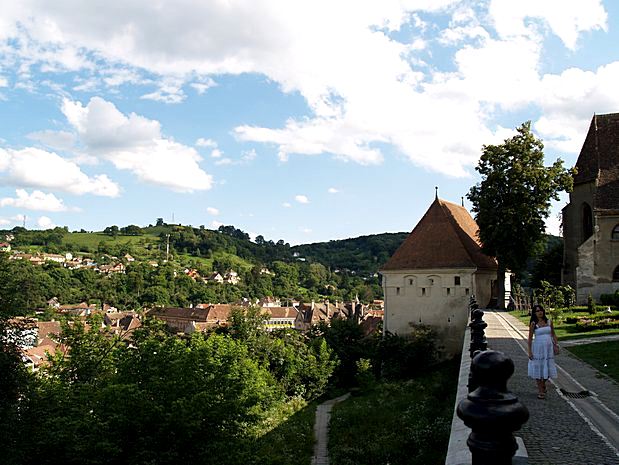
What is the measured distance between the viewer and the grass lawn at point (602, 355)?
13.0m

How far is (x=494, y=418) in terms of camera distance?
96.2 inches

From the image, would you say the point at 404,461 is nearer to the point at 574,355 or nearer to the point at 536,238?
the point at 574,355

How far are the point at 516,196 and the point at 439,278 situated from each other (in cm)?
744

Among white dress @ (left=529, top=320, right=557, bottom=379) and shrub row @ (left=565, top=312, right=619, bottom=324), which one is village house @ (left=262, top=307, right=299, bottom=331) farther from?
white dress @ (left=529, top=320, right=557, bottom=379)

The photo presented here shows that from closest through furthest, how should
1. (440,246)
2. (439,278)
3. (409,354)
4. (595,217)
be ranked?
(595,217), (409,354), (439,278), (440,246)

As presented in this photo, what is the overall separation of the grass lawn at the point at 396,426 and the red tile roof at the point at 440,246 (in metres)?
8.46

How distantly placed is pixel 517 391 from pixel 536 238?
23.9m

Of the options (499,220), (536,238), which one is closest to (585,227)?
(536,238)

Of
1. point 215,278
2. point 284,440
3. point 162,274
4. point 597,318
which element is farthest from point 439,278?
point 215,278

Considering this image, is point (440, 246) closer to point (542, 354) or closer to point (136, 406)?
point (136, 406)

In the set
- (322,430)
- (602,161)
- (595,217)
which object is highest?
(602,161)

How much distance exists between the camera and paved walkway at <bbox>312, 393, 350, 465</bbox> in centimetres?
2130

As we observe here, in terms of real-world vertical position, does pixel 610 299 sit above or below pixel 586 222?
below

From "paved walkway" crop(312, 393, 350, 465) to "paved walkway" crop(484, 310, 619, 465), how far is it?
10387 mm
